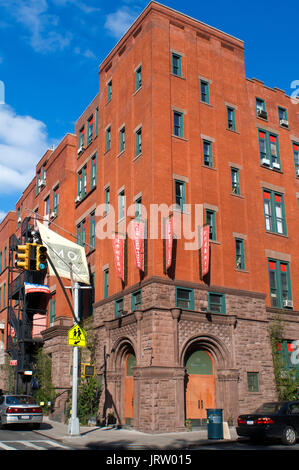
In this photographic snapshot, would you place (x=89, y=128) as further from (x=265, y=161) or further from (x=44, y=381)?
(x=44, y=381)

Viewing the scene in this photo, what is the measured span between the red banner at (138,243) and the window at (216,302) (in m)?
4.36

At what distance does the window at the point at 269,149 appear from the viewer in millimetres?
34062

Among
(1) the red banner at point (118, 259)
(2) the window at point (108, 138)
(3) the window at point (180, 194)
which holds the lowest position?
(1) the red banner at point (118, 259)

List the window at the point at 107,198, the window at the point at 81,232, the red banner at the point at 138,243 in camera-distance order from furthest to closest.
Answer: the window at the point at 81,232 < the window at the point at 107,198 < the red banner at the point at 138,243

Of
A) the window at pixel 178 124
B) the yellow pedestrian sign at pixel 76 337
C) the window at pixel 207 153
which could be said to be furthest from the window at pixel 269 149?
the yellow pedestrian sign at pixel 76 337

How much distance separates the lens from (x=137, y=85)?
31.7 meters

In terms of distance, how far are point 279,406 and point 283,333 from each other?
10.8 m

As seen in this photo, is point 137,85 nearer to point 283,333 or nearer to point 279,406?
point 283,333

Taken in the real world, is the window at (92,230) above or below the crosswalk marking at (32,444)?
above

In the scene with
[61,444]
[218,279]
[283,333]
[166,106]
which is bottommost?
[61,444]

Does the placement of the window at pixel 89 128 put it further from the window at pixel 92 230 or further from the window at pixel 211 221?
the window at pixel 211 221

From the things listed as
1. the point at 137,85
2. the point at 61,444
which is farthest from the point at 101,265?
the point at 61,444

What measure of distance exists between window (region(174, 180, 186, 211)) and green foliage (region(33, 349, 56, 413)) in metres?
15.1

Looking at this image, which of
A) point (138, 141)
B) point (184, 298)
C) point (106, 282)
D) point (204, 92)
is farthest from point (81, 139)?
point (184, 298)
